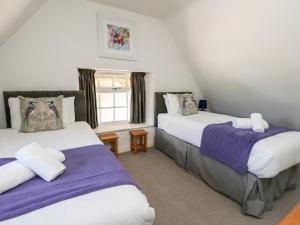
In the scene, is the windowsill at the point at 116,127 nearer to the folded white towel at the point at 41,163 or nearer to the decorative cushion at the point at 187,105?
the decorative cushion at the point at 187,105

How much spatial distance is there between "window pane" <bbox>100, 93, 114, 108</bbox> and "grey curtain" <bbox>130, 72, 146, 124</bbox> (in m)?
0.40

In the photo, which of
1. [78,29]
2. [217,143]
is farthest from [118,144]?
[78,29]

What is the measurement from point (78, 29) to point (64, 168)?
2210 mm

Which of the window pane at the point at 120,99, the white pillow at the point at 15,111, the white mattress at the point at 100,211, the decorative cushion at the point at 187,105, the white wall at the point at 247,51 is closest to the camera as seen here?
the white mattress at the point at 100,211

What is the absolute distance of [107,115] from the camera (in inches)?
132

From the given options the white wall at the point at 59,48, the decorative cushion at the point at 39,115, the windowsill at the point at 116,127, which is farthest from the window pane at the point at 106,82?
the decorative cushion at the point at 39,115

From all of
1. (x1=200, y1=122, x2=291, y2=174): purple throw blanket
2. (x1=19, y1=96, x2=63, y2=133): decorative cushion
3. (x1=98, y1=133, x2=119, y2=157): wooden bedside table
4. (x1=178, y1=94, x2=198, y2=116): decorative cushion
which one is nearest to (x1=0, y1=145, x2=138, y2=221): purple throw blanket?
(x1=19, y1=96, x2=63, y2=133): decorative cushion

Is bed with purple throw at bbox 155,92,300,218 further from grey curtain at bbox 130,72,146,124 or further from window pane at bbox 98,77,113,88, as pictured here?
window pane at bbox 98,77,113,88

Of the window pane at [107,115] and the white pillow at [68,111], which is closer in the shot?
the white pillow at [68,111]

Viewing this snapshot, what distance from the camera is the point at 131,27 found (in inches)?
116

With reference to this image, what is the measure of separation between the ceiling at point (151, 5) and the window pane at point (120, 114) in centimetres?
176

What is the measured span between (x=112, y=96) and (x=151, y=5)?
5.41 feet

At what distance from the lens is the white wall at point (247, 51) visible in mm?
1984

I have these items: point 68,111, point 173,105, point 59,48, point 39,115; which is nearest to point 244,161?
point 173,105
